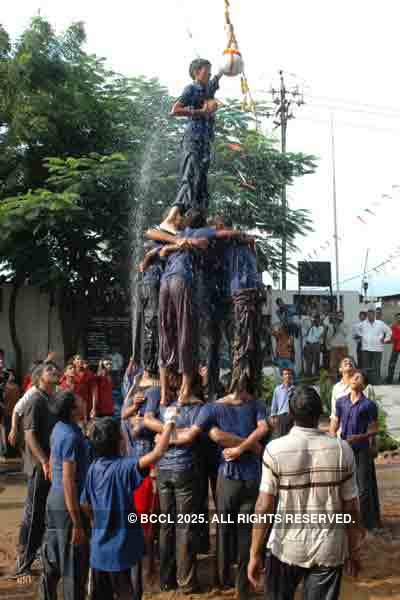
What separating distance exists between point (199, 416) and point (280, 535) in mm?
1588

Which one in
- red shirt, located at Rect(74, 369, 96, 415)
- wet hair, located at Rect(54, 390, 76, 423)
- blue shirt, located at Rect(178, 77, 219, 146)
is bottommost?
red shirt, located at Rect(74, 369, 96, 415)

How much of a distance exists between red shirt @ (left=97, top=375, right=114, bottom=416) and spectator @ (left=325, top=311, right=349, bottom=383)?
6665 millimetres

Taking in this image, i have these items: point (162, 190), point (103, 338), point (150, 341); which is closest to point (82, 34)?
point (162, 190)

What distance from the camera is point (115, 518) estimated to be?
326 centimetres

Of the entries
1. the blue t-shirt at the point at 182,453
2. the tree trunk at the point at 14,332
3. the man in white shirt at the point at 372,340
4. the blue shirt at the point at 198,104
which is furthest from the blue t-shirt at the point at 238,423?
the tree trunk at the point at 14,332

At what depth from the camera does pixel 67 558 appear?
369cm

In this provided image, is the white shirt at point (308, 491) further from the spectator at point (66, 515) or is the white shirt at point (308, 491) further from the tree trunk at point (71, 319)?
the tree trunk at point (71, 319)

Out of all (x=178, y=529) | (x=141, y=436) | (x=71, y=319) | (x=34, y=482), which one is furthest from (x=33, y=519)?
(x=71, y=319)

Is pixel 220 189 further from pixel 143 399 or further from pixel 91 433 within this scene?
pixel 91 433

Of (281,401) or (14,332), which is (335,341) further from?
(281,401)

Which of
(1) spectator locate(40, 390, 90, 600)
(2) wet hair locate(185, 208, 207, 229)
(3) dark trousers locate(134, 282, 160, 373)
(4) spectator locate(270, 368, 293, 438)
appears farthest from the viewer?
(4) spectator locate(270, 368, 293, 438)

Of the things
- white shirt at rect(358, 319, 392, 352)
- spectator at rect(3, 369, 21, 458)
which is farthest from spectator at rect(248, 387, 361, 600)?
white shirt at rect(358, 319, 392, 352)

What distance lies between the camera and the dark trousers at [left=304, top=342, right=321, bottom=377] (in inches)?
608

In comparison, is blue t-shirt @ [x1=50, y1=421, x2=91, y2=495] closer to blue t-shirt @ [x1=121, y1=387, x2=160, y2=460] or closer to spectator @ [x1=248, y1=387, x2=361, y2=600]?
blue t-shirt @ [x1=121, y1=387, x2=160, y2=460]
